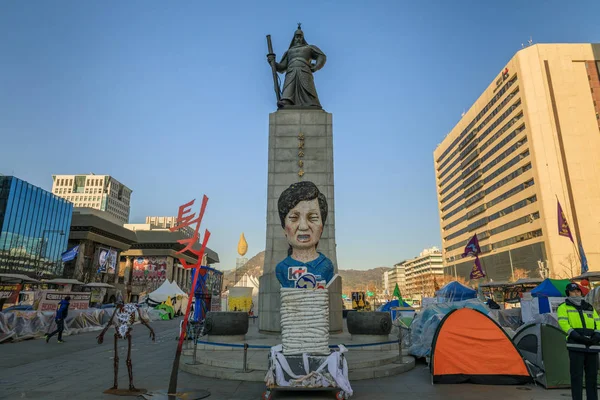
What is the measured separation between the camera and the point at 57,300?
62.5 ft

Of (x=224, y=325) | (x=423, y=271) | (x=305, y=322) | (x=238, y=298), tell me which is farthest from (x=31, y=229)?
(x=423, y=271)

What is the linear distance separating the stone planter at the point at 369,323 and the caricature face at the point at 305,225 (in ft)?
13.2

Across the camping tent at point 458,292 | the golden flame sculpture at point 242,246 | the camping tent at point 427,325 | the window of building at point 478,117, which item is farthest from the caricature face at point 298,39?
the window of building at point 478,117

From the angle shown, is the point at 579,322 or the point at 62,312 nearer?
the point at 579,322

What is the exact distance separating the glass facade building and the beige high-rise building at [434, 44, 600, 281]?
7575 cm

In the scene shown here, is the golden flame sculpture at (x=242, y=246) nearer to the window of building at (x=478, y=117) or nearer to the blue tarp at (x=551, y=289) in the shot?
the blue tarp at (x=551, y=289)

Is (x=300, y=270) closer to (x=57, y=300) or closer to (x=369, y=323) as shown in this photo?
(x=369, y=323)

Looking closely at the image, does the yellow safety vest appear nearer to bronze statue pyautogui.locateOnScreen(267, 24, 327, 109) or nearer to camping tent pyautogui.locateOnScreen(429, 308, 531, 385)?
camping tent pyautogui.locateOnScreen(429, 308, 531, 385)

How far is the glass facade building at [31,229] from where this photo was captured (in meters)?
53.3

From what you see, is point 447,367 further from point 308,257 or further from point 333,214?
point 333,214

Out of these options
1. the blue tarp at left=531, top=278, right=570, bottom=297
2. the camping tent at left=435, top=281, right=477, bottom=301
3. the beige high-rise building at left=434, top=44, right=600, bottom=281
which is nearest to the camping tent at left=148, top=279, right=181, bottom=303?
the camping tent at left=435, top=281, right=477, bottom=301

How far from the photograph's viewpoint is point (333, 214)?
44.7 ft

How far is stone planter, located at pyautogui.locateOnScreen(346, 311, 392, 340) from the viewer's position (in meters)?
10.2

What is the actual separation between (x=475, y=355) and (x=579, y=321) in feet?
8.86
